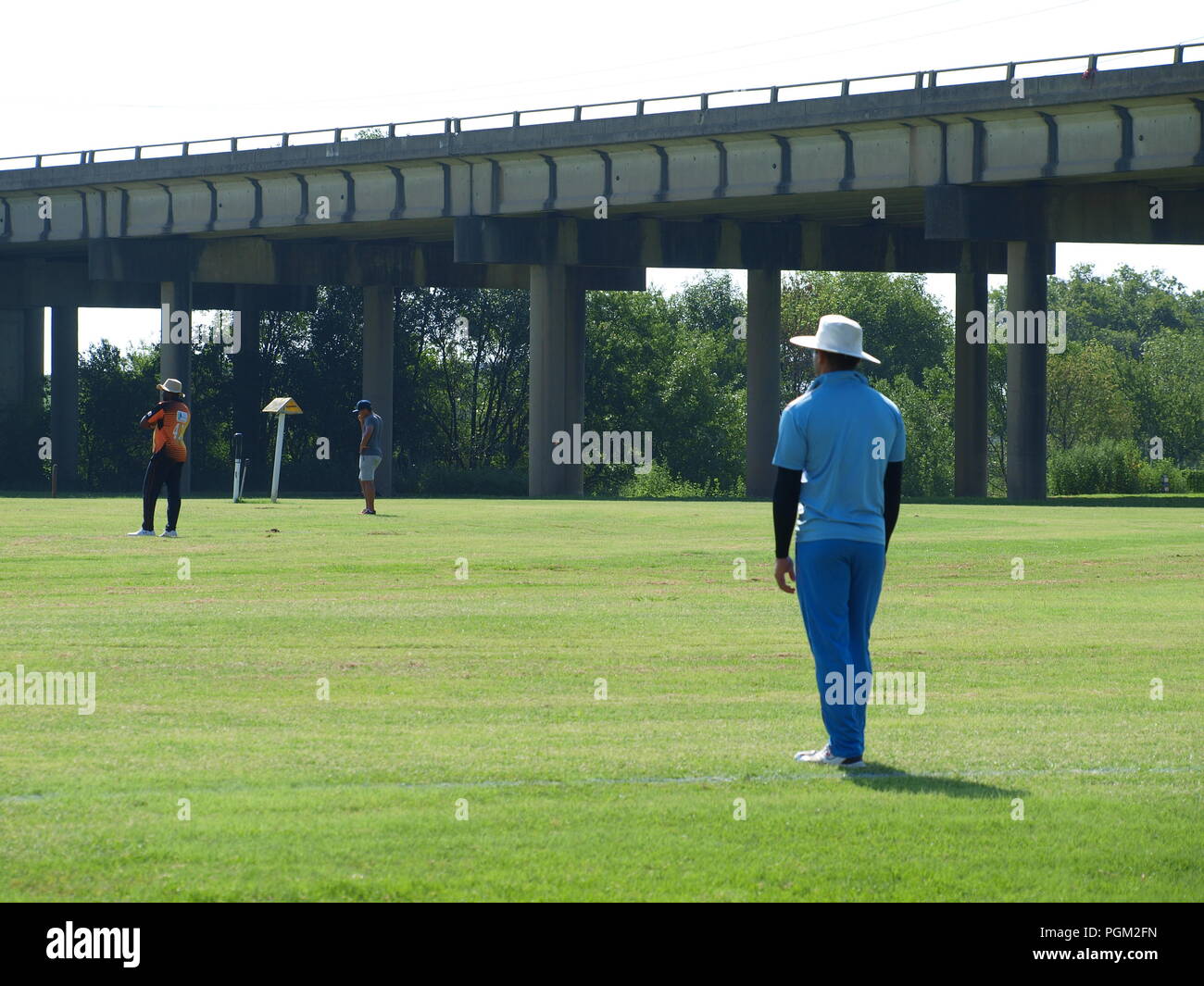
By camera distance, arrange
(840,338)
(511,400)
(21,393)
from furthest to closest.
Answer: (511,400), (21,393), (840,338)

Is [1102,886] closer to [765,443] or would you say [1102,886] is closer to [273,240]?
[765,443]

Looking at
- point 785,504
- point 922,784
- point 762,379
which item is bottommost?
point 922,784

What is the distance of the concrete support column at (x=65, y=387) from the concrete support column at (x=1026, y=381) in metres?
40.0

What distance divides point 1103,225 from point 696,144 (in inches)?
444

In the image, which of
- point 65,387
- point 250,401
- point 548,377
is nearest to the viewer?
point 548,377

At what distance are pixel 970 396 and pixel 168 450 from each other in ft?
138

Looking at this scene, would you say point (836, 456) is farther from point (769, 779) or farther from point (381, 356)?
point (381, 356)

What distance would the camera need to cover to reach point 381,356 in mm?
73188

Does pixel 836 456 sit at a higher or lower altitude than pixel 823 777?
higher

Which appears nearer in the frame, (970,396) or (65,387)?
(970,396)

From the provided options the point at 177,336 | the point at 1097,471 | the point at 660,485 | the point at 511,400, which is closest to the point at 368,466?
the point at 177,336

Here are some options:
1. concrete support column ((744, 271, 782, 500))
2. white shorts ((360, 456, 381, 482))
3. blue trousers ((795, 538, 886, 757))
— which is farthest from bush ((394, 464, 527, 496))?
blue trousers ((795, 538, 886, 757))
